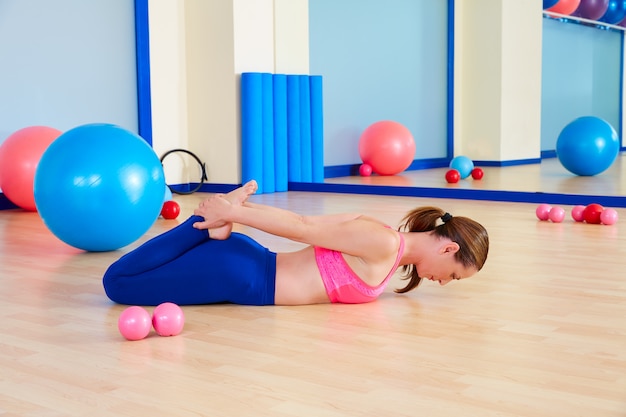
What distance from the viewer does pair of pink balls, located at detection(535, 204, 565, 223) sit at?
5.04 m

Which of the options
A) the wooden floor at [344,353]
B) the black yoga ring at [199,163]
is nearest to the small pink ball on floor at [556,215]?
the wooden floor at [344,353]

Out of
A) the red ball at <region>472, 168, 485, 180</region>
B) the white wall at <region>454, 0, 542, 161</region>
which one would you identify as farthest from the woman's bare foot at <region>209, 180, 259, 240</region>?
the white wall at <region>454, 0, 542, 161</region>

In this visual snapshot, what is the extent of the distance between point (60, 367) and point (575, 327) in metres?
1.57

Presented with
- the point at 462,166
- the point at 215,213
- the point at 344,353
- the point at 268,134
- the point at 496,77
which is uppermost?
the point at 496,77

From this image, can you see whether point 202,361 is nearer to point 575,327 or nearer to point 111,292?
point 111,292

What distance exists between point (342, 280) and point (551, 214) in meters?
2.62

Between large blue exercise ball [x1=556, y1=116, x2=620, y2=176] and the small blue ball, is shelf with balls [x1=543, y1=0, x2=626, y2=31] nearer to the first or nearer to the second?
large blue exercise ball [x1=556, y1=116, x2=620, y2=176]

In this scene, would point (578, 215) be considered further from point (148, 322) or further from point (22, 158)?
point (22, 158)

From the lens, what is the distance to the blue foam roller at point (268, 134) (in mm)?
7137

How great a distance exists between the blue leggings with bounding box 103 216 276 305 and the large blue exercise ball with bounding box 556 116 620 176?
5.45 meters

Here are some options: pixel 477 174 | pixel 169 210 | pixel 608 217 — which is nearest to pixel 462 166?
pixel 477 174

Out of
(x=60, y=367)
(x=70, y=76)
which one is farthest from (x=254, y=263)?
(x=70, y=76)

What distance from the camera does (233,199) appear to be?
110 inches

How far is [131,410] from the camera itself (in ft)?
6.10
